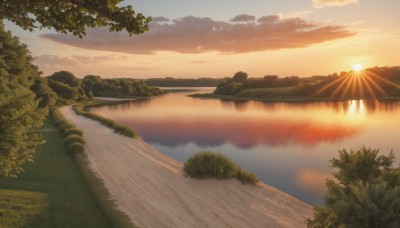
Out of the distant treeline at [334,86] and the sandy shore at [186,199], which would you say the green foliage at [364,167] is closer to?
the sandy shore at [186,199]

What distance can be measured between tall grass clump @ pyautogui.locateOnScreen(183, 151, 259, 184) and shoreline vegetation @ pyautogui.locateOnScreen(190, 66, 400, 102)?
76540 millimetres

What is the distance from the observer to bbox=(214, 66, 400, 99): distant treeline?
309ft

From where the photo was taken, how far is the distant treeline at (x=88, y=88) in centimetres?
8475

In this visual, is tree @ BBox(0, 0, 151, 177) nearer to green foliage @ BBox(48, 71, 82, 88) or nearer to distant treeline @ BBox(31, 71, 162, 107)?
distant treeline @ BBox(31, 71, 162, 107)

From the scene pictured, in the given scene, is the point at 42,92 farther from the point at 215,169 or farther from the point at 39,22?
the point at 39,22

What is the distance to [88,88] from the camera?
407 feet

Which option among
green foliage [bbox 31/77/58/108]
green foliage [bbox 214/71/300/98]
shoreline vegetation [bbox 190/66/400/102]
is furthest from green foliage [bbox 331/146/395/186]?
green foliage [bbox 214/71/300/98]

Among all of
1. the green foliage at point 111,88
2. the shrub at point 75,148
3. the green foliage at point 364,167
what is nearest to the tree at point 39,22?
the green foliage at point 364,167

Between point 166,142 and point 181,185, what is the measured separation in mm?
17358

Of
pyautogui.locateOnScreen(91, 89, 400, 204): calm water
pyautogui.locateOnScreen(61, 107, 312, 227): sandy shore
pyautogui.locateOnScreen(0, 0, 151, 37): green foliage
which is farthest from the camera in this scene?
pyautogui.locateOnScreen(91, 89, 400, 204): calm water

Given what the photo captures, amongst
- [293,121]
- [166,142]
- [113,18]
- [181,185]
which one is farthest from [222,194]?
[293,121]

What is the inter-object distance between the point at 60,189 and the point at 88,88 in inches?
4568

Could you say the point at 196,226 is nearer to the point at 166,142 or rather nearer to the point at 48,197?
the point at 48,197

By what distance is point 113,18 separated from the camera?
8.01 metres
